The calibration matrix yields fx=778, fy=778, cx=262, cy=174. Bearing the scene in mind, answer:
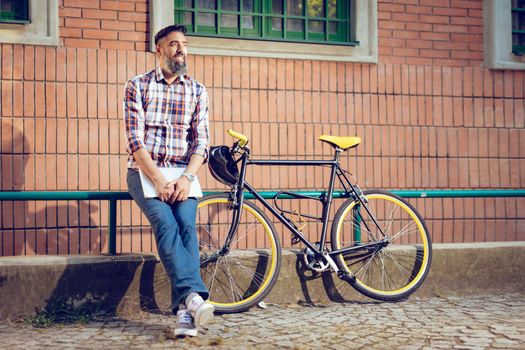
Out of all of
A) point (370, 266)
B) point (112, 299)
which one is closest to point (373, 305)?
point (370, 266)

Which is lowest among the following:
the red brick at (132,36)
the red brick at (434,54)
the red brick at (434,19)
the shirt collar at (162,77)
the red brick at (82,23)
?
the shirt collar at (162,77)

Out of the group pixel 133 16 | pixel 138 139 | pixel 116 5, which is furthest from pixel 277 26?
pixel 138 139

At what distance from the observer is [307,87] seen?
24.6ft

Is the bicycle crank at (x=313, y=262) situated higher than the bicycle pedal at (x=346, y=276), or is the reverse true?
the bicycle crank at (x=313, y=262)

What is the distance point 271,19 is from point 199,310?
3.77 m

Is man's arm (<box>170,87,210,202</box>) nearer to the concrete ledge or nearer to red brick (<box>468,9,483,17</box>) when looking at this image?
the concrete ledge

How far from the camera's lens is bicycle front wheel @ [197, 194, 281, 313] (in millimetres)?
5625

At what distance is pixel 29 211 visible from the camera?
676cm

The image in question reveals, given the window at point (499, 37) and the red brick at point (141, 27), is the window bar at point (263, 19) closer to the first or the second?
the red brick at point (141, 27)

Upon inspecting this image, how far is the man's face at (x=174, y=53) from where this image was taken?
535cm

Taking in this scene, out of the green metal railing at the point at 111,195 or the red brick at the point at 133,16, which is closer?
the green metal railing at the point at 111,195

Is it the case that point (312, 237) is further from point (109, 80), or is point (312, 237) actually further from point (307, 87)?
point (109, 80)

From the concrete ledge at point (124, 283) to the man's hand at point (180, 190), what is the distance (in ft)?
2.29

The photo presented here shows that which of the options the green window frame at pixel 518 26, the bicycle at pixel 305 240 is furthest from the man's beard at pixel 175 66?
the green window frame at pixel 518 26
